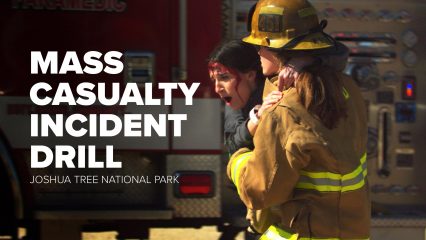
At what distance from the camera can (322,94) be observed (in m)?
2.40

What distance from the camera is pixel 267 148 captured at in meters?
2.34

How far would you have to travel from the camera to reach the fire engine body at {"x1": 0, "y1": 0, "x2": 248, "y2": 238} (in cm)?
413

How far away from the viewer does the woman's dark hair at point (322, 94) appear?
94.0 inches

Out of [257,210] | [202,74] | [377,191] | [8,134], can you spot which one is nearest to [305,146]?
[257,210]

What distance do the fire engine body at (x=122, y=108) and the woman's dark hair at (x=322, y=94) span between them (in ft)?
5.83

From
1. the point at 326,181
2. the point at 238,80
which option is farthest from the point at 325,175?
the point at 238,80

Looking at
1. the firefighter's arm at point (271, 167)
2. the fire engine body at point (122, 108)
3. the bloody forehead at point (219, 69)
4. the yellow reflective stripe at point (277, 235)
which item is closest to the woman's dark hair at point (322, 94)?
the firefighter's arm at point (271, 167)

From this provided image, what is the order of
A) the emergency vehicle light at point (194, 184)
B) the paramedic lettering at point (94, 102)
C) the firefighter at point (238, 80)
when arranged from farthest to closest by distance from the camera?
the emergency vehicle light at point (194, 184) < the paramedic lettering at point (94, 102) < the firefighter at point (238, 80)

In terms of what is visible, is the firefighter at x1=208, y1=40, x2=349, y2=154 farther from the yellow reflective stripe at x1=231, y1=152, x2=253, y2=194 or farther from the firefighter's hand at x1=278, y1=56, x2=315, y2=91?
the firefighter's hand at x1=278, y1=56, x2=315, y2=91

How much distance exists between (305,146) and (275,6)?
53 cm

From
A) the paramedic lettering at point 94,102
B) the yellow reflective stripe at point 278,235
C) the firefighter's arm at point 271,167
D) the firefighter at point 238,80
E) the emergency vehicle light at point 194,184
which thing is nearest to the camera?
A: the firefighter's arm at point 271,167

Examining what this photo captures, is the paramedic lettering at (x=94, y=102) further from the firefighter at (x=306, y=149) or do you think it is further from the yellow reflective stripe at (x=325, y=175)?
the yellow reflective stripe at (x=325, y=175)

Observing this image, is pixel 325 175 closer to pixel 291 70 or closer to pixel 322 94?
pixel 322 94

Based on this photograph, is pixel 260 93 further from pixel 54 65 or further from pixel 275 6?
pixel 54 65
